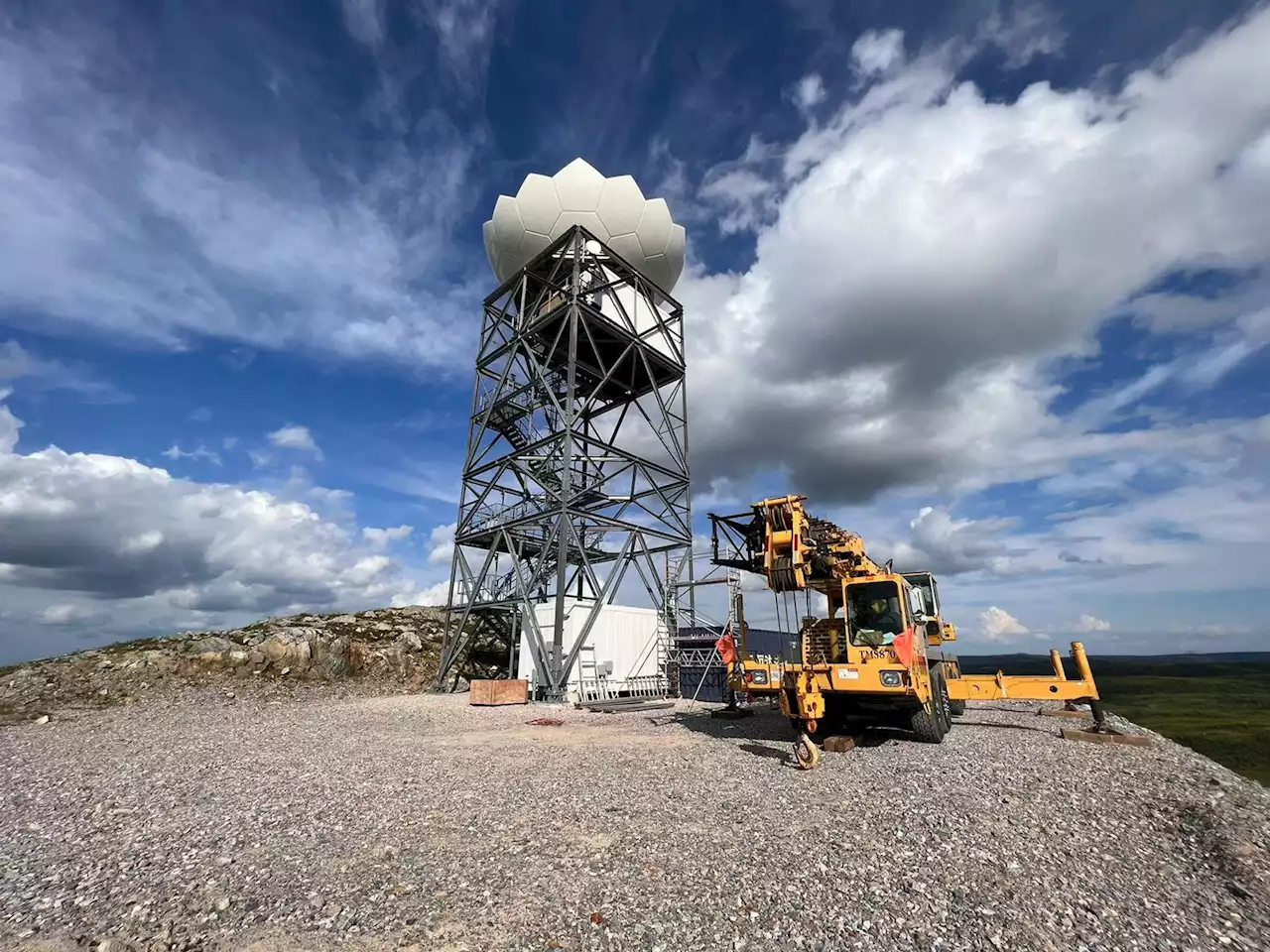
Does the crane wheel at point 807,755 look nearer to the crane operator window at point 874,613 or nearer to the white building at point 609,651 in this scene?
the crane operator window at point 874,613

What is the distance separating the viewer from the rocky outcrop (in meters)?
18.6

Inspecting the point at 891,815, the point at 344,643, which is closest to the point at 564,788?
the point at 891,815

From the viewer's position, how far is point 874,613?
1109cm

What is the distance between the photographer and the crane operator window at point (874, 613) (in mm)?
10766

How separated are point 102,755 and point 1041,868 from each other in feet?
Answer: 50.5

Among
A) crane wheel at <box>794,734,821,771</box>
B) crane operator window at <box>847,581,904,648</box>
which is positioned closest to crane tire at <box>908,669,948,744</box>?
Answer: crane operator window at <box>847,581,904,648</box>

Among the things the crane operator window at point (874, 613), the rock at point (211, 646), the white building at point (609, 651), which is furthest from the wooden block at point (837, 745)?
the rock at point (211, 646)

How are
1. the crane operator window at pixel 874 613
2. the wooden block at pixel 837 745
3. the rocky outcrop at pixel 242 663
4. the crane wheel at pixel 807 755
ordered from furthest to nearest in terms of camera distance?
the rocky outcrop at pixel 242 663 → the crane operator window at pixel 874 613 → the wooden block at pixel 837 745 → the crane wheel at pixel 807 755

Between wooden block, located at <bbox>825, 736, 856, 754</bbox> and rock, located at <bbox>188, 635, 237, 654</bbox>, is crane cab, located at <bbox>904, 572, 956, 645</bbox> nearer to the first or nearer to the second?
wooden block, located at <bbox>825, 736, 856, 754</bbox>

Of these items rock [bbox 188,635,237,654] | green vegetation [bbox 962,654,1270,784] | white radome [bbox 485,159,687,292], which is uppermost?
white radome [bbox 485,159,687,292]

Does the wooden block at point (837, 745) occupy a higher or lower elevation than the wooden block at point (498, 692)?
lower

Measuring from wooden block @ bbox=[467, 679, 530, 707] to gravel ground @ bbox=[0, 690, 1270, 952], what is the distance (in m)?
8.80

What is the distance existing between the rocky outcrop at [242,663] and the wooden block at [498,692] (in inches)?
292

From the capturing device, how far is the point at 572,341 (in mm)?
23219
